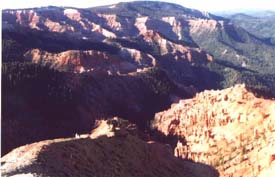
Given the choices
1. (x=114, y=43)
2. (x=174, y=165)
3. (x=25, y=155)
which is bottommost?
(x=114, y=43)

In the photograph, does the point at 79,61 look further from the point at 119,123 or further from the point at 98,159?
the point at 98,159

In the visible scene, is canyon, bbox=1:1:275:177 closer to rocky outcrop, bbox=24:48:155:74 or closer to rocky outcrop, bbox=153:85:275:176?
rocky outcrop, bbox=153:85:275:176

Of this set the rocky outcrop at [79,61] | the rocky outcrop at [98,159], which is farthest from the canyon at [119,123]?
the rocky outcrop at [79,61]

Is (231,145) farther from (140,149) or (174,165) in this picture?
(140,149)

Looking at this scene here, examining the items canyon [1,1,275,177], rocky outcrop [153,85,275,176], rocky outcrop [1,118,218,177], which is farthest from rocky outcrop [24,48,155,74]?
rocky outcrop [1,118,218,177]

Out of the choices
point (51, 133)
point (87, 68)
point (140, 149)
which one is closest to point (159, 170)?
point (140, 149)
